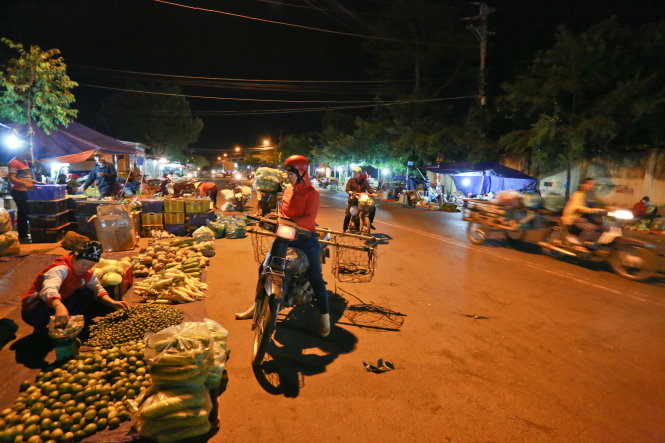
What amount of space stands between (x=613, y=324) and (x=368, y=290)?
353 cm

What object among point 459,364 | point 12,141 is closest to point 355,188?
point 459,364

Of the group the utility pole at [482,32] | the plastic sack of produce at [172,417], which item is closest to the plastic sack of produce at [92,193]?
the plastic sack of produce at [172,417]

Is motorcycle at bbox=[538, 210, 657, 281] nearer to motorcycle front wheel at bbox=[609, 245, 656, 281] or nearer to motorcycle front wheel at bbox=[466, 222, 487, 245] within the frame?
motorcycle front wheel at bbox=[609, 245, 656, 281]

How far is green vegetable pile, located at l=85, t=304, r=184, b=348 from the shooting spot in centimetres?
413

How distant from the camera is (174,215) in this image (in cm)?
1062

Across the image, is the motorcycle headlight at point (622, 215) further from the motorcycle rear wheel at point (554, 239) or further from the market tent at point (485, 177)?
the market tent at point (485, 177)

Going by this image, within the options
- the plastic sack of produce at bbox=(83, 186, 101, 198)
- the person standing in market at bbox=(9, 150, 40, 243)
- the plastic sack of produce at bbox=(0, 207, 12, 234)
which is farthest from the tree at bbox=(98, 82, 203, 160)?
the plastic sack of produce at bbox=(0, 207, 12, 234)

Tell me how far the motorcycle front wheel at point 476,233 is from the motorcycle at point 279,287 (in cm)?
769

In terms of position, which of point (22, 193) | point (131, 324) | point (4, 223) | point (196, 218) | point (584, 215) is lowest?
point (131, 324)

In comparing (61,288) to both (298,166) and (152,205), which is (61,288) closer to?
(298,166)

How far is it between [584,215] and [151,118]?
44054 mm

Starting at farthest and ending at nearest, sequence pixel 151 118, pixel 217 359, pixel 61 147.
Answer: pixel 151 118
pixel 61 147
pixel 217 359

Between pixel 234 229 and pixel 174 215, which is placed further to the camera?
Answer: pixel 234 229

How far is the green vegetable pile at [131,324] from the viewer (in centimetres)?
413
